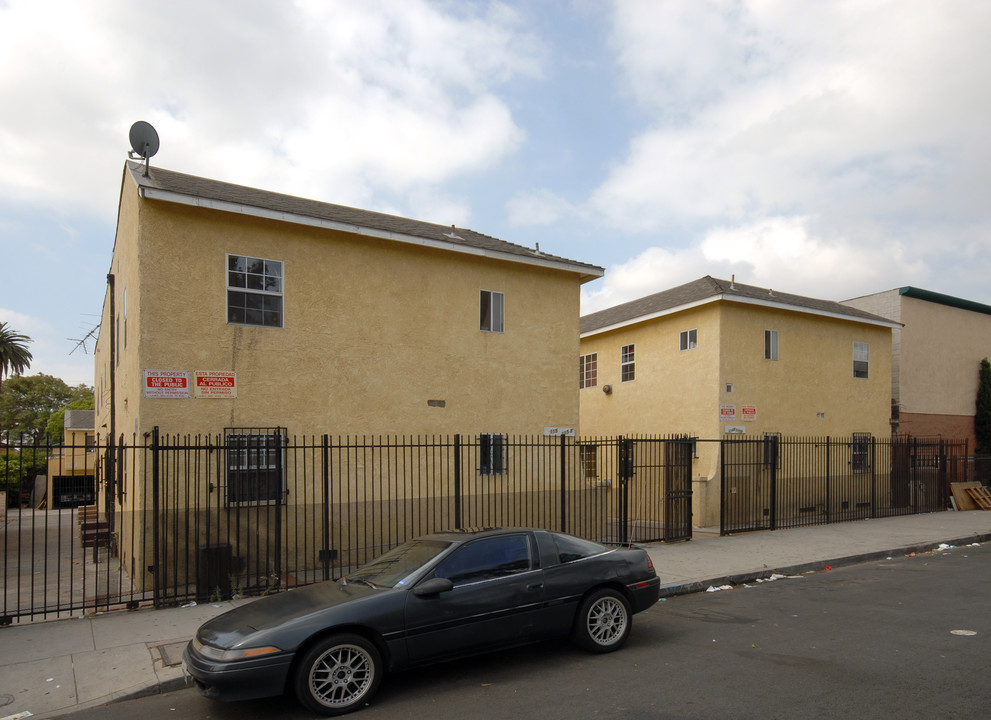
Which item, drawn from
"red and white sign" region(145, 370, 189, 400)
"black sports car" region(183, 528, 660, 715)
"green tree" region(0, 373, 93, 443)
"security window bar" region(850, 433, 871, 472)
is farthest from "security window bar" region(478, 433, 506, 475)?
"green tree" region(0, 373, 93, 443)

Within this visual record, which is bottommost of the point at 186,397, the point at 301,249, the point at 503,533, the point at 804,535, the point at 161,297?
the point at 804,535

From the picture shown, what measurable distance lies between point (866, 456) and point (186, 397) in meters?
18.1

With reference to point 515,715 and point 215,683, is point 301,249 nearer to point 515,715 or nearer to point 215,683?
point 215,683

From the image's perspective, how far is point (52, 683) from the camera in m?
6.42

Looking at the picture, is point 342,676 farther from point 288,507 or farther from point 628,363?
point 628,363

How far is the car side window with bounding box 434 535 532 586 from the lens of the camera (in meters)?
6.37

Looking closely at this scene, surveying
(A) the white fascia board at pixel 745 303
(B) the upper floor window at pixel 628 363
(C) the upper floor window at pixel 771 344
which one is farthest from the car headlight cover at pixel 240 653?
(B) the upper floor window at pixel 628 363

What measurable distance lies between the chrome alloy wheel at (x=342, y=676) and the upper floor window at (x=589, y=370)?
18.0 meters

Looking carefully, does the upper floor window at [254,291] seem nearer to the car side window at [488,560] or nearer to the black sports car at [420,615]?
the black sports car at [420,615]

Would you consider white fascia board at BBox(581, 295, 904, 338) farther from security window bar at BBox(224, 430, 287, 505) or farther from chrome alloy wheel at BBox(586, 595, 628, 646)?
chrome alloy wheel at BBox(586, 595, 628, 646)

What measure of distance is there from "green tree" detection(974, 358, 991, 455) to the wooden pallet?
388 cm

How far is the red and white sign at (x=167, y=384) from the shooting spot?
10.4 m

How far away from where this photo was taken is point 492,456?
13.4 meters

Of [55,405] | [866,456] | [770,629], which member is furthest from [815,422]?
[55,405]
